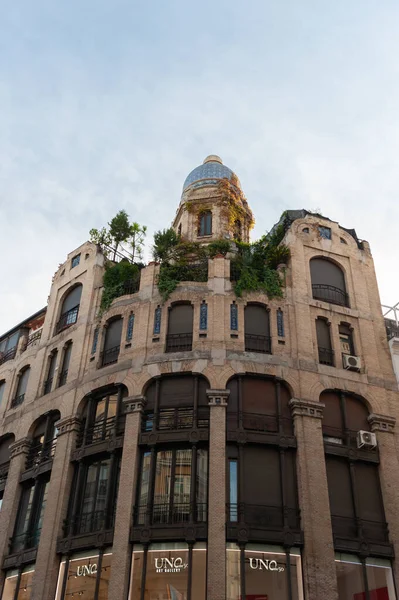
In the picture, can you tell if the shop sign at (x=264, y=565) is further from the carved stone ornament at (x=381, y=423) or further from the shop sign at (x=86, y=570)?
the carved stone ornament at (x=381, y=423)

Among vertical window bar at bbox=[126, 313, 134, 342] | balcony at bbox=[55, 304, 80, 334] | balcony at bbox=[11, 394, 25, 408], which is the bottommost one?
balcony at bbox=[11, 394, 25, 408]

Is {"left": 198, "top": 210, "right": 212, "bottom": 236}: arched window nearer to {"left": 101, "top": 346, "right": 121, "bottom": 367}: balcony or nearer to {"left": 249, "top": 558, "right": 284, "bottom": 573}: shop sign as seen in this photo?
{"left": 101, "top": 346, "right": 121, "bottom": 367}: balcony

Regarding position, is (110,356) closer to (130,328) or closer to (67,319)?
(130,328)

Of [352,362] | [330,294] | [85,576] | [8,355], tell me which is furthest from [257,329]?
[8,355]

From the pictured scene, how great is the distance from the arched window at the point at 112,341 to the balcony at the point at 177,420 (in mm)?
4352

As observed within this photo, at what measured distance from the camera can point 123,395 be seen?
1144 inches

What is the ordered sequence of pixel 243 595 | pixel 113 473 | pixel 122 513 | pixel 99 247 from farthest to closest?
pixel 99 247 < pixel 113 473 < pixel 122 513 < pixel 243 595

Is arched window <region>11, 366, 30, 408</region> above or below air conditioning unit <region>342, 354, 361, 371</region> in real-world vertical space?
above

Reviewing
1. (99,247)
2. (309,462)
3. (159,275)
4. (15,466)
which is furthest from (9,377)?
(309,462)

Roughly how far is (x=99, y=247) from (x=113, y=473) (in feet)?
47.9

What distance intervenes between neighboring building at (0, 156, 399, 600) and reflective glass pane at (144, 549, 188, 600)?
0.14ft

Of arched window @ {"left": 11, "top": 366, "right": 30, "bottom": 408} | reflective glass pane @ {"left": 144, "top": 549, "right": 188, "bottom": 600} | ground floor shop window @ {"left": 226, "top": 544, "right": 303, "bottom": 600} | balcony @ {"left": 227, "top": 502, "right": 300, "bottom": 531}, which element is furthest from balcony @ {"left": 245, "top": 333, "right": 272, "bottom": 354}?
arched window @ {"left": 11, "top": 366, "right": 30, "bottom": 408}

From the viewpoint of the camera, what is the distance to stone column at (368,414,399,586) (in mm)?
25969

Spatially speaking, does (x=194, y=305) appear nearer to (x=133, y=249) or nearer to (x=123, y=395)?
(x=123, y=395)
